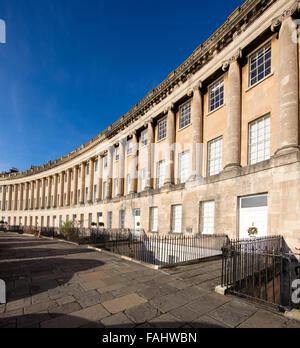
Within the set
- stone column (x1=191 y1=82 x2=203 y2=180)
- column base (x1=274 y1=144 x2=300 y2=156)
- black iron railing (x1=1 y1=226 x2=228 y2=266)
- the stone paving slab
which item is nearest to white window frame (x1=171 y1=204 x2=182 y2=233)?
black iron railing (x1=1 y1=226 x2=228 y2=266)

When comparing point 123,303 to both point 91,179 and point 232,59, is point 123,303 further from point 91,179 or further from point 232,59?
point 91,179

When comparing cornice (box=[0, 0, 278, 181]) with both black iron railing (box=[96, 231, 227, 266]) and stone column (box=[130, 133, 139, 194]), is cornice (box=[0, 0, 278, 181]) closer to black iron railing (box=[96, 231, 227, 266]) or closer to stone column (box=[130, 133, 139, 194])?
stone column (box=[130, 133, 139, 194])

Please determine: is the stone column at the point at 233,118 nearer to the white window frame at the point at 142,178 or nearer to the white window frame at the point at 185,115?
the white window frame at the point at 185,115

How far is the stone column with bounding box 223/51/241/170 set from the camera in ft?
38.2

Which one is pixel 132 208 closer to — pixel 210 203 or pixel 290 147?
pixel 210 203

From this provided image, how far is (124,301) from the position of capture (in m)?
4.37

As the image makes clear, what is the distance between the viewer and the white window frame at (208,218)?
40.5 ft

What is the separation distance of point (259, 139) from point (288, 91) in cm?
264

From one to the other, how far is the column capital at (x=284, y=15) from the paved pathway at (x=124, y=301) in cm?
1228

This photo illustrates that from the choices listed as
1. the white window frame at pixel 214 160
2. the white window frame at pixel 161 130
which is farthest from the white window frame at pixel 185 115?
the white window frame at pixel 214 160

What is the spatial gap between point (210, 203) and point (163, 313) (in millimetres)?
9582

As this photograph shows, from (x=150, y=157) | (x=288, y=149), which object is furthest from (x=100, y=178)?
(x=288, y=149)

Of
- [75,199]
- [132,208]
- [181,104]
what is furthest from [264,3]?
[75,199]

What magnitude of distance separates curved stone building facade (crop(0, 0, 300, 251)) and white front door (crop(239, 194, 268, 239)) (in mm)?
48
